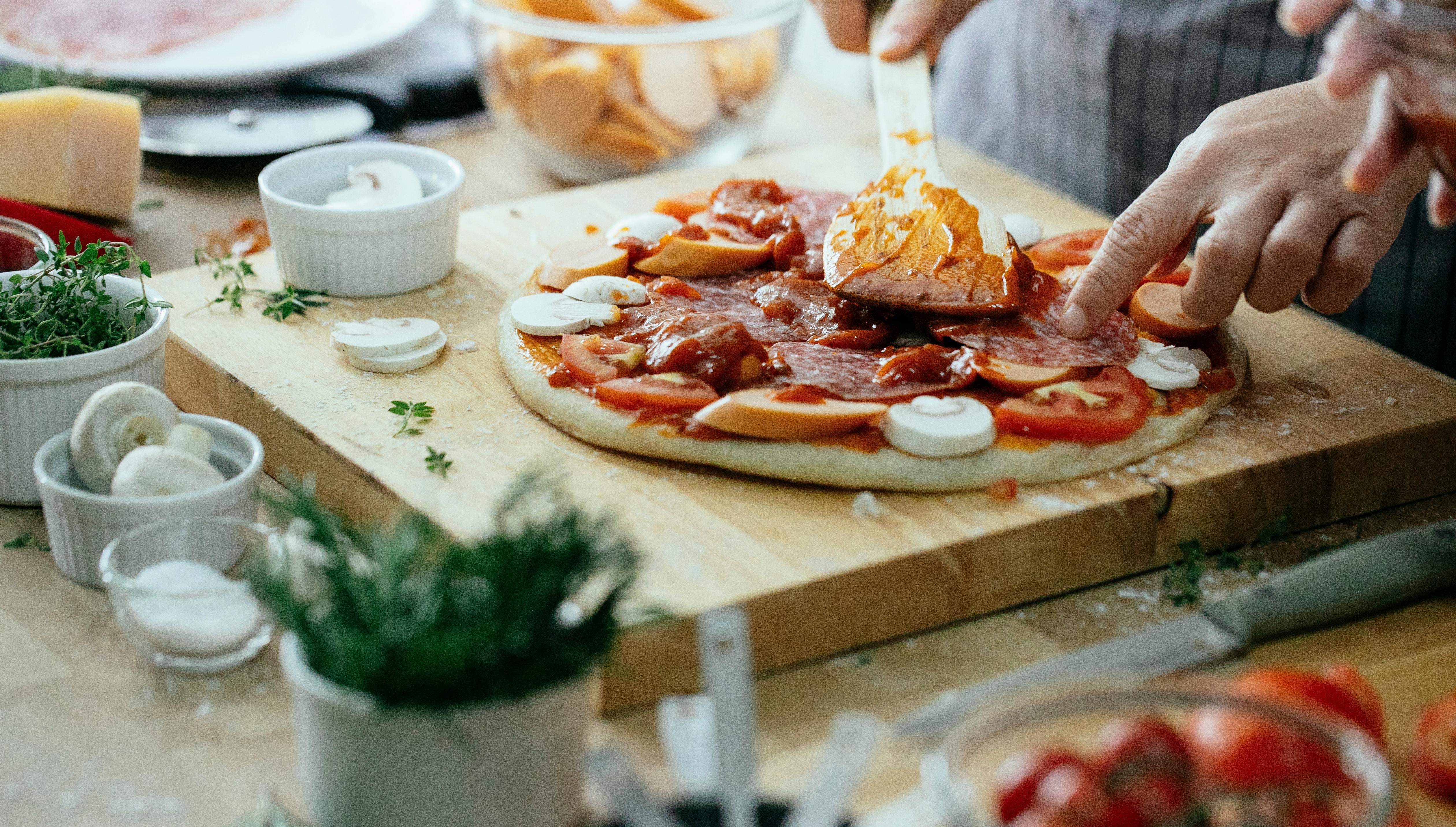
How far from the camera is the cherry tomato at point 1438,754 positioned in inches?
51.5

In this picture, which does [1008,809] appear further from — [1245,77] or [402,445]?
[1245,77]

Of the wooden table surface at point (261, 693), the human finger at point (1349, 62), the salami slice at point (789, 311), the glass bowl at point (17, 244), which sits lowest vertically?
the wooden table surface at point (261, 693)

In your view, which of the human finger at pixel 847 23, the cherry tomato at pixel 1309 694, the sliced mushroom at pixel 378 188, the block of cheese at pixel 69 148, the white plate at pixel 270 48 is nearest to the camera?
the cherry tomato at pixel 1309 694

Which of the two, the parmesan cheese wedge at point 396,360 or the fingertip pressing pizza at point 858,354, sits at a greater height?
the fingertip pressing pizza at point 858,354

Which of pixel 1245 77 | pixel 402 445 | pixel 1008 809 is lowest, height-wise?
pixel 402 445

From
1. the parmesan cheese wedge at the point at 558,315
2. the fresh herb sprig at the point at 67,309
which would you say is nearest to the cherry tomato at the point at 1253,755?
the parmesan cheese wedge at the point at 558,315

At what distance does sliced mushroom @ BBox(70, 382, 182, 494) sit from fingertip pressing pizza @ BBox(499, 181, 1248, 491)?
52 cm

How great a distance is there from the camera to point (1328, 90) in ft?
4.66

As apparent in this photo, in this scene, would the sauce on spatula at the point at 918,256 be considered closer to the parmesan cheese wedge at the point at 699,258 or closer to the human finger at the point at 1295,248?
the parmesan cheese wedge at the point at 699,258

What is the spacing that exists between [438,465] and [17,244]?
0.87 metres

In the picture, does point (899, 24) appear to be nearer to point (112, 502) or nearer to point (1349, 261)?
point (1349, 261)

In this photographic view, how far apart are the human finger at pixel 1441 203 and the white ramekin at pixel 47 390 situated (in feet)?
5.38

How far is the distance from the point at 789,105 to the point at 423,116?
989 mm

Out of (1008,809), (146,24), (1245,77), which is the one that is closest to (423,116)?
(146,24)
